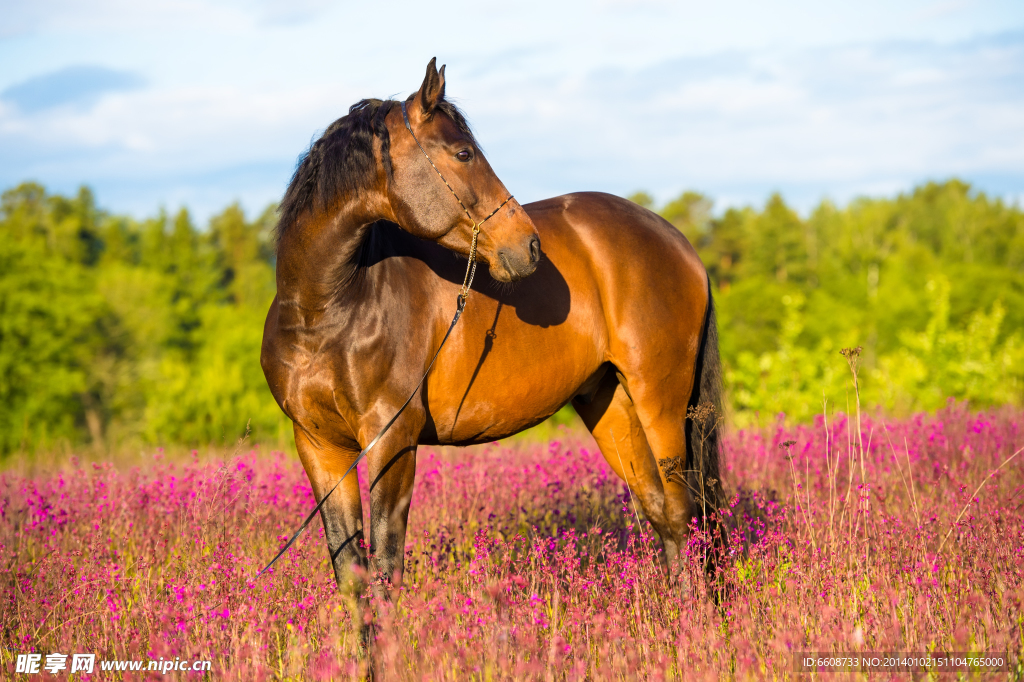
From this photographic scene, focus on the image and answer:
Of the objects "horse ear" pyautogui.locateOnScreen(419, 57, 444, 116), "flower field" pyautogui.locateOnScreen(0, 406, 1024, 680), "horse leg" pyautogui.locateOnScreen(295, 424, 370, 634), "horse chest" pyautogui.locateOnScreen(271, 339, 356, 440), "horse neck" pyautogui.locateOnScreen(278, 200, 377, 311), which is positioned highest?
"horse ear" pyautogui.locateOnScreen(419, 57, 444, 116)

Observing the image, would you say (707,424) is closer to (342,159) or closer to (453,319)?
(453,319)

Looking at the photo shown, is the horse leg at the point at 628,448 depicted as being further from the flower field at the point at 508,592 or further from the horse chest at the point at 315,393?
the horse chest at the point at 315,393

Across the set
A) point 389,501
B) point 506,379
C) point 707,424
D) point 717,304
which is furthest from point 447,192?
point 717,304

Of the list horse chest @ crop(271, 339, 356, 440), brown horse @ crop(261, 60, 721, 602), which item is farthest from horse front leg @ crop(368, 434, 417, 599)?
horse chest @ crop(271, 339, 356, 440)

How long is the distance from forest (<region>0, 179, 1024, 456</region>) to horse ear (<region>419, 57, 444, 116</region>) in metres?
0.97

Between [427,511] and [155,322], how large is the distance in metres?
55.9

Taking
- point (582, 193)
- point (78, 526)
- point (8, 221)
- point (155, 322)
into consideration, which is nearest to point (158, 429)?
point (155, 322)

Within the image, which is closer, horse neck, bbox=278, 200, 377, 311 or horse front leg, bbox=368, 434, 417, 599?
horse front leg, bbox=368, 434, 417, 599

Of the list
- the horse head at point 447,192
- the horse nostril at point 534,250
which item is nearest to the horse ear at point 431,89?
the horse head at point 447,192

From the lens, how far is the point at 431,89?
3.39 meters

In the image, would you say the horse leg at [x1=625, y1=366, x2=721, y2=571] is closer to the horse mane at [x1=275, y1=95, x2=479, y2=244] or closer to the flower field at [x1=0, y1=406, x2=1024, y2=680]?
the flower field at [x1=0, y1=406, x2=1024, y2=680]

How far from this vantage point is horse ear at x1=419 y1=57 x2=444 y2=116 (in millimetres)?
3326

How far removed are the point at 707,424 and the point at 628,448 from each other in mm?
532

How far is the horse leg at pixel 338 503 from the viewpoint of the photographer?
351 cm
